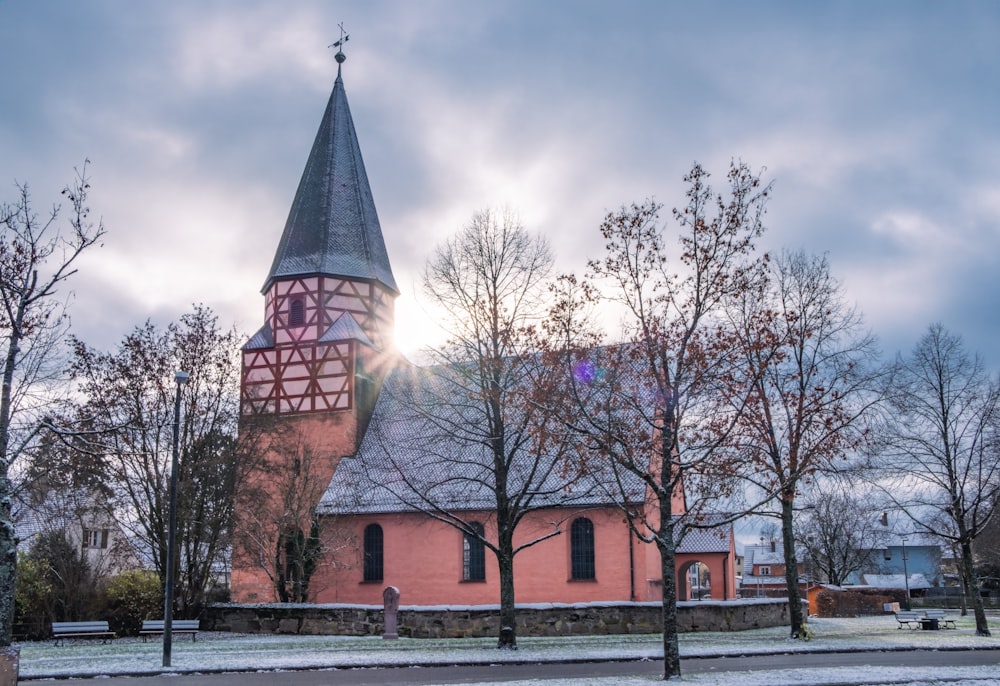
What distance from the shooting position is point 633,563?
3216 centimetres

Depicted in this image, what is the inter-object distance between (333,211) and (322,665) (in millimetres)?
27154

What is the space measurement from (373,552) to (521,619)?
11.7 metres

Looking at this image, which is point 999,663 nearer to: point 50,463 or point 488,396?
point 488,396

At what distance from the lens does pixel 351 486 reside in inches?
1373

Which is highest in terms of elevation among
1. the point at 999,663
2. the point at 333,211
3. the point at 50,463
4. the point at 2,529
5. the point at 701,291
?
the point at 333,211

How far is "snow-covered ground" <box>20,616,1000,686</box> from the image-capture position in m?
15.3

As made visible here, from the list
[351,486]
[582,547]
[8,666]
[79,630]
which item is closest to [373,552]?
[351,486]

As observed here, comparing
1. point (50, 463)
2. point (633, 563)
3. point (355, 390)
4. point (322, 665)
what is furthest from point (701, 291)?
point (355, 390)

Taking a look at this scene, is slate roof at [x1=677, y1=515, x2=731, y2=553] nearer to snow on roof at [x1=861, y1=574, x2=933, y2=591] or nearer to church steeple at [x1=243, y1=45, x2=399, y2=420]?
church steeple at [x1=243, y1=45, x2=399, y2=420]

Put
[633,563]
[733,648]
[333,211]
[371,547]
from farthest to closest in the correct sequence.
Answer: [333,211] → [371,547] → [633,563] → [733,648]

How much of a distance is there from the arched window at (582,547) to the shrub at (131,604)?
46.3 ft

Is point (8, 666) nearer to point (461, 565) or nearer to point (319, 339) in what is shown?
point (461, 565)

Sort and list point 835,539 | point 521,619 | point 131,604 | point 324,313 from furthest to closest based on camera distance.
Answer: point 835,539, point 324,313, point 131,604, point 521,619

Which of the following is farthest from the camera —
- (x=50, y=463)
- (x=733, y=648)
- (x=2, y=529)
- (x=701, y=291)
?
(x=50, y=463)
